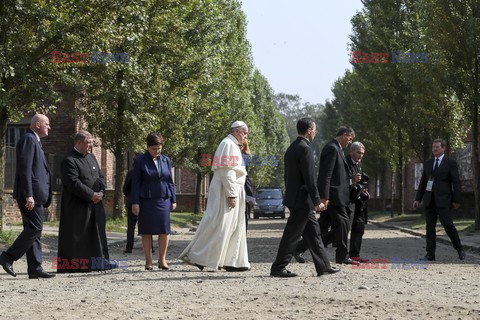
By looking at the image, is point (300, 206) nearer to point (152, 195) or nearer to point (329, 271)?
point (329, 271)

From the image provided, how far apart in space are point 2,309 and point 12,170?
2110 centimetres

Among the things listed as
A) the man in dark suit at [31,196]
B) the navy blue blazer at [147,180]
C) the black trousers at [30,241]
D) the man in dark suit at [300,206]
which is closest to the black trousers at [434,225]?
the man in dark suit at [300,206]

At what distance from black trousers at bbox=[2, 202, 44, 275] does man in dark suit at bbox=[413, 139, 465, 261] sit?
20.8ft

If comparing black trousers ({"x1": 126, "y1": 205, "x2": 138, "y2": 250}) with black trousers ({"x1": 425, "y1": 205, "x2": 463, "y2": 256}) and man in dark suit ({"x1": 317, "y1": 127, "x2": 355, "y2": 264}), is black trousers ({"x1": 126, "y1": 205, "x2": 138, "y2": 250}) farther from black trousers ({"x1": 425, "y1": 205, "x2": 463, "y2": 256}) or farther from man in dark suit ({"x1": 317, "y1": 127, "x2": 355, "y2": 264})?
black trousers ({"x1": 425, "y1": 205, "x2": 463, "y2": 256})

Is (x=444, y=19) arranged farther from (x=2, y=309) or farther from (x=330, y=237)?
(x=2, y=309)

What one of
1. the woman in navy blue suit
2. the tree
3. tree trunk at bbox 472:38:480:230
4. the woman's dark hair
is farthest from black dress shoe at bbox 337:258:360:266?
the tree

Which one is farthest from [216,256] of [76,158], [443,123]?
[443,123]

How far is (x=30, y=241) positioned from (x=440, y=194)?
6.91 m

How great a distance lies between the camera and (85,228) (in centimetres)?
1179

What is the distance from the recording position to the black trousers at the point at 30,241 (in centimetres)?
1085

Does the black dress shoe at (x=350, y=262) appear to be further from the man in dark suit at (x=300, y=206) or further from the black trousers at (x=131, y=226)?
the black trousers at (x=131, y=226)

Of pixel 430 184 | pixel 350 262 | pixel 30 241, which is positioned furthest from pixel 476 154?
pixel 30 241

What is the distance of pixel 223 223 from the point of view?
1165cm

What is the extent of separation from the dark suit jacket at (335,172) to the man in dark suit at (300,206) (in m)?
1.04
